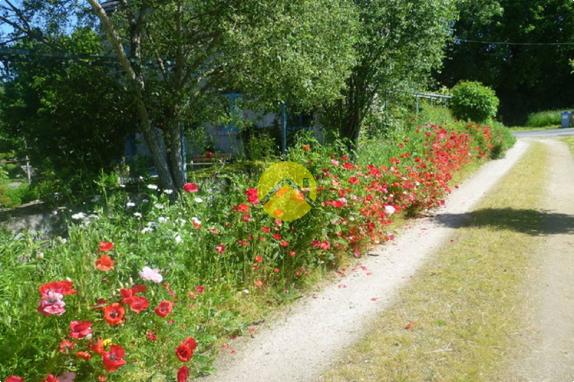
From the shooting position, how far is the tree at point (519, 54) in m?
45.3

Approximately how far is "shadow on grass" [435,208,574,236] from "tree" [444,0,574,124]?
4053 centimetres

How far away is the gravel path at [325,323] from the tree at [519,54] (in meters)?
43.7

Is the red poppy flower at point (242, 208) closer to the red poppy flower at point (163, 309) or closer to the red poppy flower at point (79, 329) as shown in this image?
the red poppy flower at point (163, 309)

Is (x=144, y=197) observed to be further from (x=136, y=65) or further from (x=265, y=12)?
(x=265, y=12)

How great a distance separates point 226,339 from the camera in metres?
3.80

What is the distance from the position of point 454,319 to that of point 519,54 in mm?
49365

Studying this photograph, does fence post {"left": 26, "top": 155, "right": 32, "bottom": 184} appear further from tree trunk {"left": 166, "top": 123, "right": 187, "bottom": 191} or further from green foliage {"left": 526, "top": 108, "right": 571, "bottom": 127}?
green foliage {"left": 526, "top": 108, "right": 571, "bottom": 127}

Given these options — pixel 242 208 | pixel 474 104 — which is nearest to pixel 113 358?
pixel 242 208

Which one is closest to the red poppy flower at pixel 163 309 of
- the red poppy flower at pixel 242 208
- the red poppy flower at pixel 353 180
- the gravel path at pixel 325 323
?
the gravel path at pixel 325 323

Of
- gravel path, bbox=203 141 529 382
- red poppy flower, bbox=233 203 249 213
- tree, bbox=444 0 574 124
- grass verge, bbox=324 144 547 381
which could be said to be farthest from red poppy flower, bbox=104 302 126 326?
tree, bbox=444 0 574 124

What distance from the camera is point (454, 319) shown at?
13.6 feet

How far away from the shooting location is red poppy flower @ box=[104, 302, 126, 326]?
263 cm

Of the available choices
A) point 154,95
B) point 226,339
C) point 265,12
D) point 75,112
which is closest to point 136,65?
point 154,95

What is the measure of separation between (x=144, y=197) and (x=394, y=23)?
706 cm
